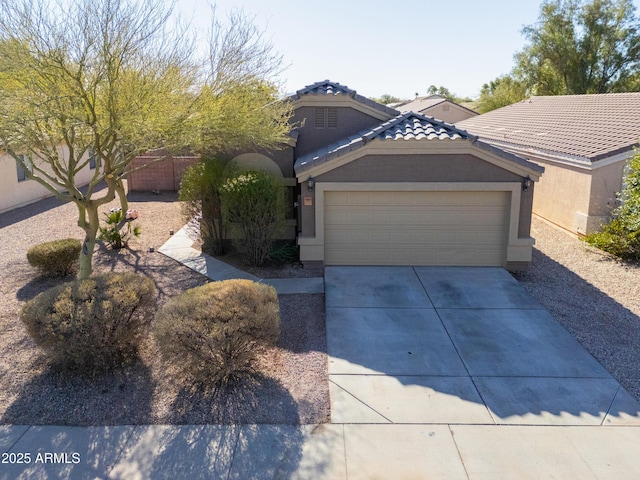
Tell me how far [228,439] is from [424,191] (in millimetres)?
7482

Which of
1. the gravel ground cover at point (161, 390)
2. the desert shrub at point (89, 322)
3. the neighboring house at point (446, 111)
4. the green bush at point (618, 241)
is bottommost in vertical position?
the gravel ground cover at point (161, 390)

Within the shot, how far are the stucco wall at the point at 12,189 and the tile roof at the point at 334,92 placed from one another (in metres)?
11.3

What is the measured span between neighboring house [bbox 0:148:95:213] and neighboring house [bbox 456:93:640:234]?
1774cm

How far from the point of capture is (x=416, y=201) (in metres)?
11.7

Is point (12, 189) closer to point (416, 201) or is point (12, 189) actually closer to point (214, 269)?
point (214, 269)

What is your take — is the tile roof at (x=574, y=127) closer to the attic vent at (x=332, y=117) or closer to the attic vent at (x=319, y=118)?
the attic vent at (x=332, y=117)

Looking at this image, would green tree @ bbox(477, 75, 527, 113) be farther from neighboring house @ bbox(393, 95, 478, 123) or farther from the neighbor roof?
the neighbor roof

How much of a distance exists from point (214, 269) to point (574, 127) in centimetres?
1429

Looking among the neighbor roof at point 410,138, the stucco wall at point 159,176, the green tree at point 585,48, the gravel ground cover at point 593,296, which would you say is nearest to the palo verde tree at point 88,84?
the neighbor roof at point 410,138

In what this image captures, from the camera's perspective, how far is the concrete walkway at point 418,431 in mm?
5254

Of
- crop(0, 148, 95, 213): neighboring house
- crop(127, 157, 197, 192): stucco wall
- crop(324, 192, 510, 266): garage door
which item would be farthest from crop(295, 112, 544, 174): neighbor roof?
crop(127, 157, 197, 192): stucco wall

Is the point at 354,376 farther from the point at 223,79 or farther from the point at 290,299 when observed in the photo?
the point at 223,79

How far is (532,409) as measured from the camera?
631 cm

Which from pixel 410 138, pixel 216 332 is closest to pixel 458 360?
pixel 216 332
